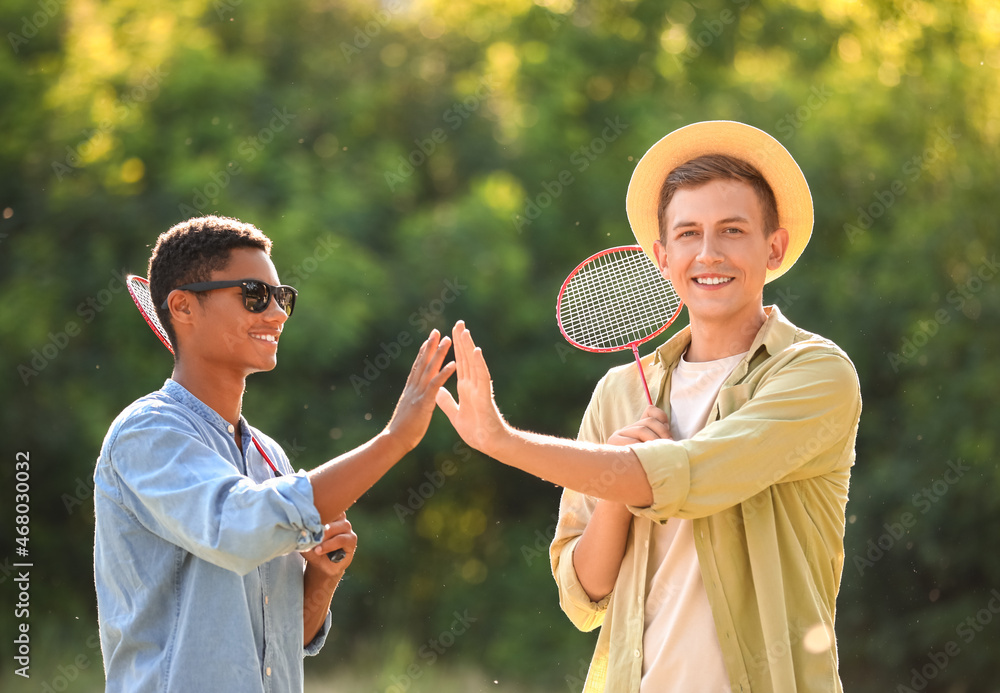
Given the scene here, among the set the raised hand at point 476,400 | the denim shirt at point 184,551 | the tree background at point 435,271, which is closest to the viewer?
the denim shirt at point 184,551

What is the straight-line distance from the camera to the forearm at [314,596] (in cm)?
324


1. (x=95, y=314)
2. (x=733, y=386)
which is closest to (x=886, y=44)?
(x=95, y=314)

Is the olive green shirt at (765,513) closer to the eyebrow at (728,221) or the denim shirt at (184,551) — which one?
the eyebrow at (728,221)

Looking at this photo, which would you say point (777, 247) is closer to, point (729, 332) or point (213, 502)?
point (729, 332)

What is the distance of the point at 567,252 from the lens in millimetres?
12375

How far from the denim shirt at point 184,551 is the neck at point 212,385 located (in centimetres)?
13

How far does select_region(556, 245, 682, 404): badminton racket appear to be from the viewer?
3762mm

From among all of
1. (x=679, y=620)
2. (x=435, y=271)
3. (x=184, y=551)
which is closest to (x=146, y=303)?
(x=184, y=551)

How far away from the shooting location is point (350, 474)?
2.84m

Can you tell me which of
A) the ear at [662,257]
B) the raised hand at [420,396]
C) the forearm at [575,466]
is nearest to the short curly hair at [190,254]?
the raised hand at [420,396]

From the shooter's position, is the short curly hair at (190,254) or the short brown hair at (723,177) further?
the short brown hair at (723,177)

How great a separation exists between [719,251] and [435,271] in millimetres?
7952

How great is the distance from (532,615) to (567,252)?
4.16 m

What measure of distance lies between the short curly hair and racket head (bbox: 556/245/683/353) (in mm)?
1178
